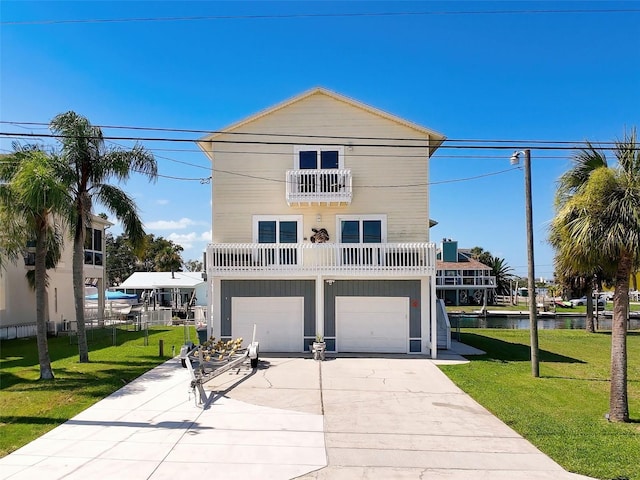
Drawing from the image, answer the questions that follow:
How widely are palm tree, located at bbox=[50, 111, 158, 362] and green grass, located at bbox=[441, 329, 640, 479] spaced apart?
12014mm

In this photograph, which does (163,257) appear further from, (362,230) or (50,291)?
(362,230)

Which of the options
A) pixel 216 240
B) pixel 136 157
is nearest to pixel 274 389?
pixel 216 240

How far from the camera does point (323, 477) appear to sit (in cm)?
611

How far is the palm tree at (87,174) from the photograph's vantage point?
47.2 ft

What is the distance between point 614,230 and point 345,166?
1040 centimetres

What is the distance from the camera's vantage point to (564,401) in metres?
10.2

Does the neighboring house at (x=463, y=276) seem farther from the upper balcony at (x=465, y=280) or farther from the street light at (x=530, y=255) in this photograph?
the street light at (x=530, y=255)

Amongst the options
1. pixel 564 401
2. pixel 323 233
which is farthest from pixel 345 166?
pixel 564 401

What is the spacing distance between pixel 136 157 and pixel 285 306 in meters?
7.54

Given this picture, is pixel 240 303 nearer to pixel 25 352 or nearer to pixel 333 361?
pixel 333 361

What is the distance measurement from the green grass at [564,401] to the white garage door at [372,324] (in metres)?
2.79

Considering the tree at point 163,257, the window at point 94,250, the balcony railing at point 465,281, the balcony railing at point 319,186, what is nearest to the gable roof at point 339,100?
the balcony railing at point 319,186

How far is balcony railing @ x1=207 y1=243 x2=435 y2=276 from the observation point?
16047 mm

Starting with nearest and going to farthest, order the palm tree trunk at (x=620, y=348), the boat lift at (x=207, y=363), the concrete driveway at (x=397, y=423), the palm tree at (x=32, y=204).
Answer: the concrete driveway at (x=397, y=423) → the palm tree trunk at (x=620, y=348) → the boat lift at (x=207, y=363) → the palm tree at (x=32, y=204)
